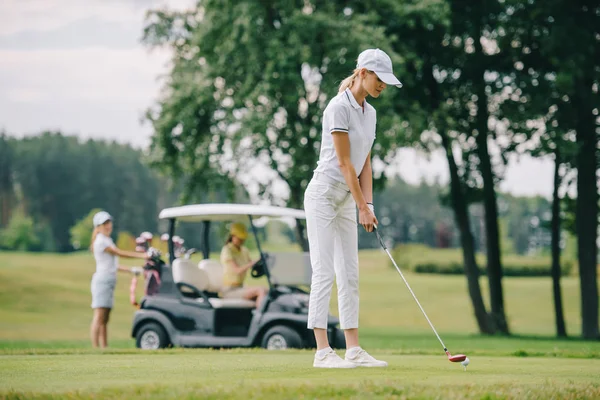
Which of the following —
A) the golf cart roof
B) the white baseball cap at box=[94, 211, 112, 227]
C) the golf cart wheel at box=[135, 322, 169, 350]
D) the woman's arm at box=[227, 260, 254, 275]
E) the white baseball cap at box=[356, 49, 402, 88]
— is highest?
the white baseball cap at box=[356, 49, 402, 88]

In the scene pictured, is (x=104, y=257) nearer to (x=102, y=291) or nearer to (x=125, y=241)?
(x=102, y=291)

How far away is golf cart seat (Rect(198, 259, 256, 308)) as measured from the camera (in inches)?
457

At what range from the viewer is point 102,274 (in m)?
11.6

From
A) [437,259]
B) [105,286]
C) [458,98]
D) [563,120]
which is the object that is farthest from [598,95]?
[437,259]

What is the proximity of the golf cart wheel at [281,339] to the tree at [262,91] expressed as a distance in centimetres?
792

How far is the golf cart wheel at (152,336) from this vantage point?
11734 mm

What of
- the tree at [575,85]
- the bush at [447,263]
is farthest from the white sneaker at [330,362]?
the bush at [447,263]

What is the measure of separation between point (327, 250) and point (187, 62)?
1610 cm

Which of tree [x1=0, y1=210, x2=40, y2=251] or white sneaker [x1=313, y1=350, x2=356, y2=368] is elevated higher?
tree [x1=0, y1=210, x2=40, y2=251]

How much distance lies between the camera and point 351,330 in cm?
628

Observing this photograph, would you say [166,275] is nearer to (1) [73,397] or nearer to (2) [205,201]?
(1) [73,397]

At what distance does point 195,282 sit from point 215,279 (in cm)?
36

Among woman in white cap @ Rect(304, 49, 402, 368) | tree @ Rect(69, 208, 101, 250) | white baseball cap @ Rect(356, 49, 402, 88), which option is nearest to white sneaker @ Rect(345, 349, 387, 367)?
woman in white cap @ Rect(304, 49, 402, 368)

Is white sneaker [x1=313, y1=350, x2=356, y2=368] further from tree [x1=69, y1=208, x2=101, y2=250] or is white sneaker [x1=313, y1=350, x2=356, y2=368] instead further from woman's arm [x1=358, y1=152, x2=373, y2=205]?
tree [x1=69, y1=208, x2=101, y2=250]
